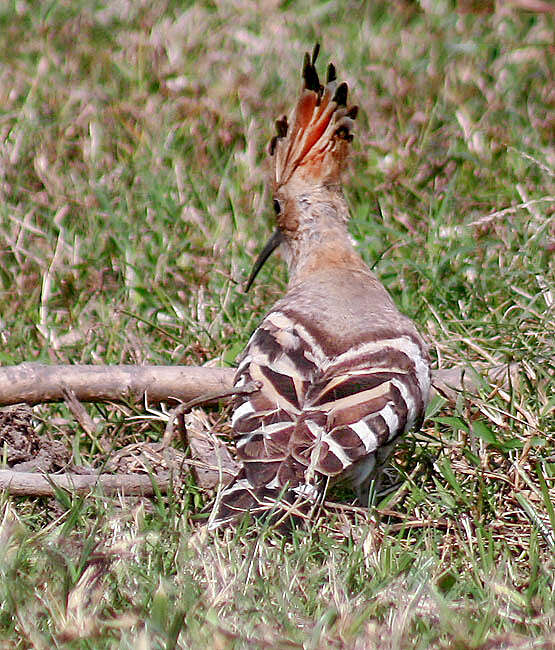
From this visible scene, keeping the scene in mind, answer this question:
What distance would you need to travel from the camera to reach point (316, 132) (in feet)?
16.6

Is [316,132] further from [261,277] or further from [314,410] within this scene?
[314,410]

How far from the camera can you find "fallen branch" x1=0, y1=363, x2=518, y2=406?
169 inches

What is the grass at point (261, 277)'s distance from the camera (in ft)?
9.78

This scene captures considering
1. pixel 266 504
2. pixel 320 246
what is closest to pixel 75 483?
pixel 266 504

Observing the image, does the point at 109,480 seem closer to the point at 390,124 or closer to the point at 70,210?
the point at 70,210

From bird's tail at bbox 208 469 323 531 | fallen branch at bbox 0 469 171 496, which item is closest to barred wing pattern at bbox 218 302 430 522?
bird's tail at bbox 208 469 323 531

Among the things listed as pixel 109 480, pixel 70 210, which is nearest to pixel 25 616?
pixel 109 480

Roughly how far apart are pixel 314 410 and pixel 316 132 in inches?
66.5

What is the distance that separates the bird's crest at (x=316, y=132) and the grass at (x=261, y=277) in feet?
2.04

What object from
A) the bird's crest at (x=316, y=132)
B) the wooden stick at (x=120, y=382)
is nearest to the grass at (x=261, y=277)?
the wooden stick at (x=120, y=382)

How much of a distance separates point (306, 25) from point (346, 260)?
3.17m

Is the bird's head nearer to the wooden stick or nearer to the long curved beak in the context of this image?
the long curved beak

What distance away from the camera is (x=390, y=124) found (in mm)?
6684

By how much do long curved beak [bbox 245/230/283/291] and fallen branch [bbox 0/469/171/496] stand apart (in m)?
1.54
